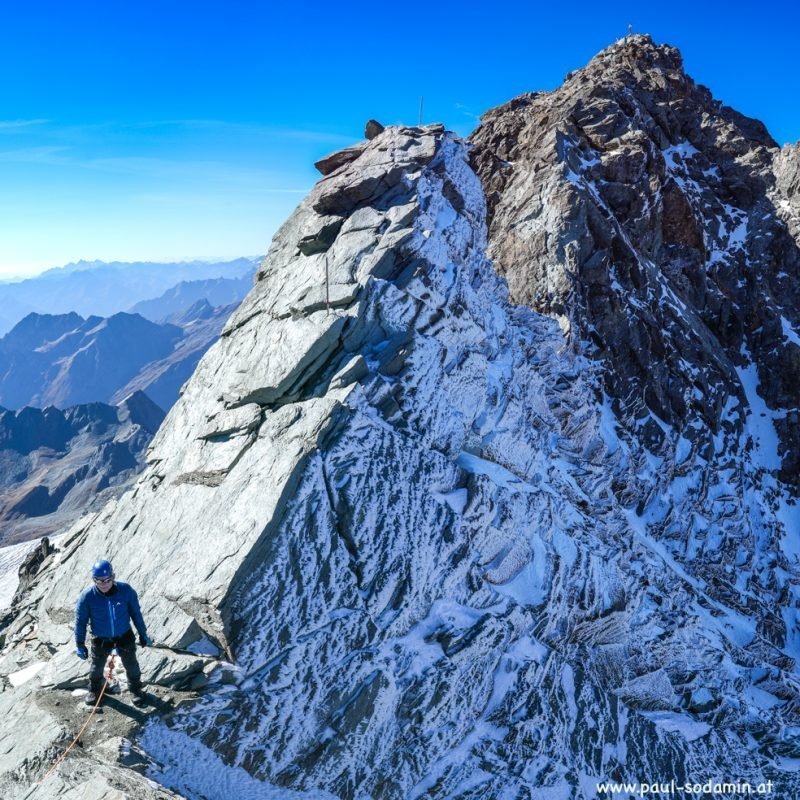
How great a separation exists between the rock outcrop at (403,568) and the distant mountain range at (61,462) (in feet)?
383

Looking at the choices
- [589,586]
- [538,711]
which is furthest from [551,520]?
[538,711]

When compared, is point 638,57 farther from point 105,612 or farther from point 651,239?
point 105,612

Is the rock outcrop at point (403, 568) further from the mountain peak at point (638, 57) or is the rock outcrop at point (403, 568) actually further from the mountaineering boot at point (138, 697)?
the mountain peak at point (638, 57)

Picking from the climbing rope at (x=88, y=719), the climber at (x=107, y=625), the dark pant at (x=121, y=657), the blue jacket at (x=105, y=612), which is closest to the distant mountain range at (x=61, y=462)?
the climbing rope at (x=88, y=719)

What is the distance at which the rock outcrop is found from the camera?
1293 cm

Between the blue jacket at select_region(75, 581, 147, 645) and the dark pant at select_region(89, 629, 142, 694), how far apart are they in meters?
0.18

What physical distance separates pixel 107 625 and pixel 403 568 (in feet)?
23.2

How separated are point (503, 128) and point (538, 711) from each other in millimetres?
50745

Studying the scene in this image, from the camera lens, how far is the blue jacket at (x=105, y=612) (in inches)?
452

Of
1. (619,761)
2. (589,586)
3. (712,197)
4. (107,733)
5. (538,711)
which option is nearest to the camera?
(107,733)

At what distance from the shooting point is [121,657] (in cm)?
1197

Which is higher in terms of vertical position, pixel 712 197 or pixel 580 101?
pixel 580 101

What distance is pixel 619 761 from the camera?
17250 mm

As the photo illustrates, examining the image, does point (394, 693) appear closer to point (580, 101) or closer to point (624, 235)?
point (624, 235)
